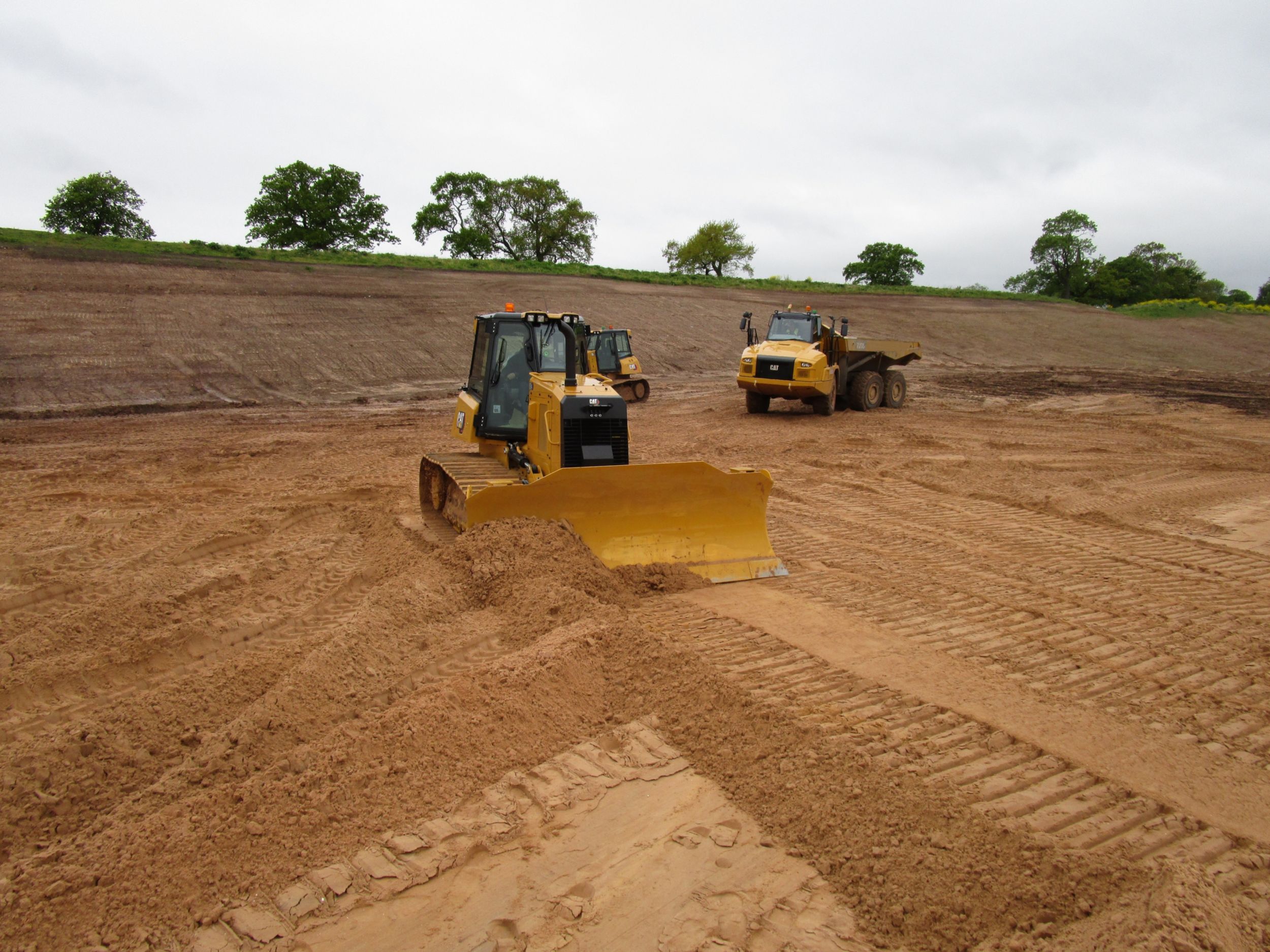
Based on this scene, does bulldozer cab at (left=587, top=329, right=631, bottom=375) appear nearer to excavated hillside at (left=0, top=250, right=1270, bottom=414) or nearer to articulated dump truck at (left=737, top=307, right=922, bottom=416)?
articulated dump truck at (left=737, top=307, right=922, bottom=416)

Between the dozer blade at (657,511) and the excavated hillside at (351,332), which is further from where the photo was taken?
the excavated hillside at (351,332)

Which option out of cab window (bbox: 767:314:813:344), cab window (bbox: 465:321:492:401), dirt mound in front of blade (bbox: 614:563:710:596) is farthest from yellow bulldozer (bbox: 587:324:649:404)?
dirt mound in front of blade (bbox: 614:563:710:596)

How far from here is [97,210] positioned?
3906 cm

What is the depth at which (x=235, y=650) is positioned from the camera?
187 inches

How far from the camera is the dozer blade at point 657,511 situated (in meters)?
5.95

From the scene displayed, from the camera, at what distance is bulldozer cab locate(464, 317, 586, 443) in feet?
24.1

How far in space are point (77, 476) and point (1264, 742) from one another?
11370 mm

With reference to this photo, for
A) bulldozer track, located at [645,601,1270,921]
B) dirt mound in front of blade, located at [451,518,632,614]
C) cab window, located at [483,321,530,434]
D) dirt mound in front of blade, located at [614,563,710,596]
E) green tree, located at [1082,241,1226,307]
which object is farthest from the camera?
green tree, located at [1082,241,1226,307]

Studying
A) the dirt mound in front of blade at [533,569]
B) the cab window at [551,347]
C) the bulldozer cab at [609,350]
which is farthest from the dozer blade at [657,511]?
the bulldozer cab at [609,350]

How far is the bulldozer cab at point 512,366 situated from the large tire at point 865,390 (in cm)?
1106

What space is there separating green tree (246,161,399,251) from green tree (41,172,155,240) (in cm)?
555

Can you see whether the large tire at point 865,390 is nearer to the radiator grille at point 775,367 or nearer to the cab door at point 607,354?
the radiator grille at point 775,367

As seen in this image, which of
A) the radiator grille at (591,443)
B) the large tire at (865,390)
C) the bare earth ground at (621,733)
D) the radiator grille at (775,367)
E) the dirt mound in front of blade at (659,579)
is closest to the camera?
the bare earth ground at (621,733)

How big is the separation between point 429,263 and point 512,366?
27952 millimetres
